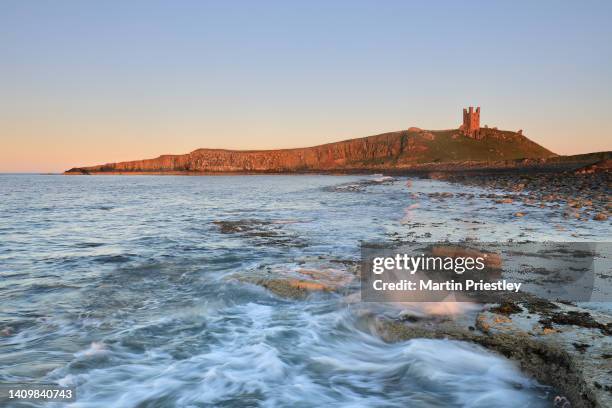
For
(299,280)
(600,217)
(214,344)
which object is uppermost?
(600,217)

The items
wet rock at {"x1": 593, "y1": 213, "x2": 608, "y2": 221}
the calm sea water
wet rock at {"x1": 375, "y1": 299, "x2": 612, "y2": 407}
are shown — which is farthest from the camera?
wet rock at {"x1": 593, "y1": 213, "x2": 608, "y2": 221}

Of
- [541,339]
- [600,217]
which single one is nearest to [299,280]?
[541,339]

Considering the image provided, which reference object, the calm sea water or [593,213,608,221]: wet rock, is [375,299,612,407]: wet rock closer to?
the calm sea water

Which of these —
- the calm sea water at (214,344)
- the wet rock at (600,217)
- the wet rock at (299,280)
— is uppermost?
the wet rock at (600,217)

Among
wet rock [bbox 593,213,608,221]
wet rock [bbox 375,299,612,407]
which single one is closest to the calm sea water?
wet rock [bbox 375,299,612,407]

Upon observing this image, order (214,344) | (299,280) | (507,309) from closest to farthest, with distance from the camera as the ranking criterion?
(507,309), (214,344), (299,280)

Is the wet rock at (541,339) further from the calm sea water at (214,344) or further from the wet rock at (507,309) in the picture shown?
the calm sea water at (214,344)

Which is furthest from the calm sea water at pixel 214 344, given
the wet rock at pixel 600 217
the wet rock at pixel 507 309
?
the wet rock at pixel 600 217

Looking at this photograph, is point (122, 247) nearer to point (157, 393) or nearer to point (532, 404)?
point (157, 393)

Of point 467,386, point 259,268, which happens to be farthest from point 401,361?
point 259,268

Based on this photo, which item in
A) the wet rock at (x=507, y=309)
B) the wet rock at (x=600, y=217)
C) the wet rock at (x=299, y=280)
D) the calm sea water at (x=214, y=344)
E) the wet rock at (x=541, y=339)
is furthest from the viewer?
the wet rock at (x=600, y=217)

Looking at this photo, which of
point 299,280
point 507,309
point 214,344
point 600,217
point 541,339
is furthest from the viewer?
point 600,217

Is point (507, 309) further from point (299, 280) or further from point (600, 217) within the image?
point (600, 217)

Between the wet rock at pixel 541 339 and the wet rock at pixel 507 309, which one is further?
the wet rock at pixel 507 309
